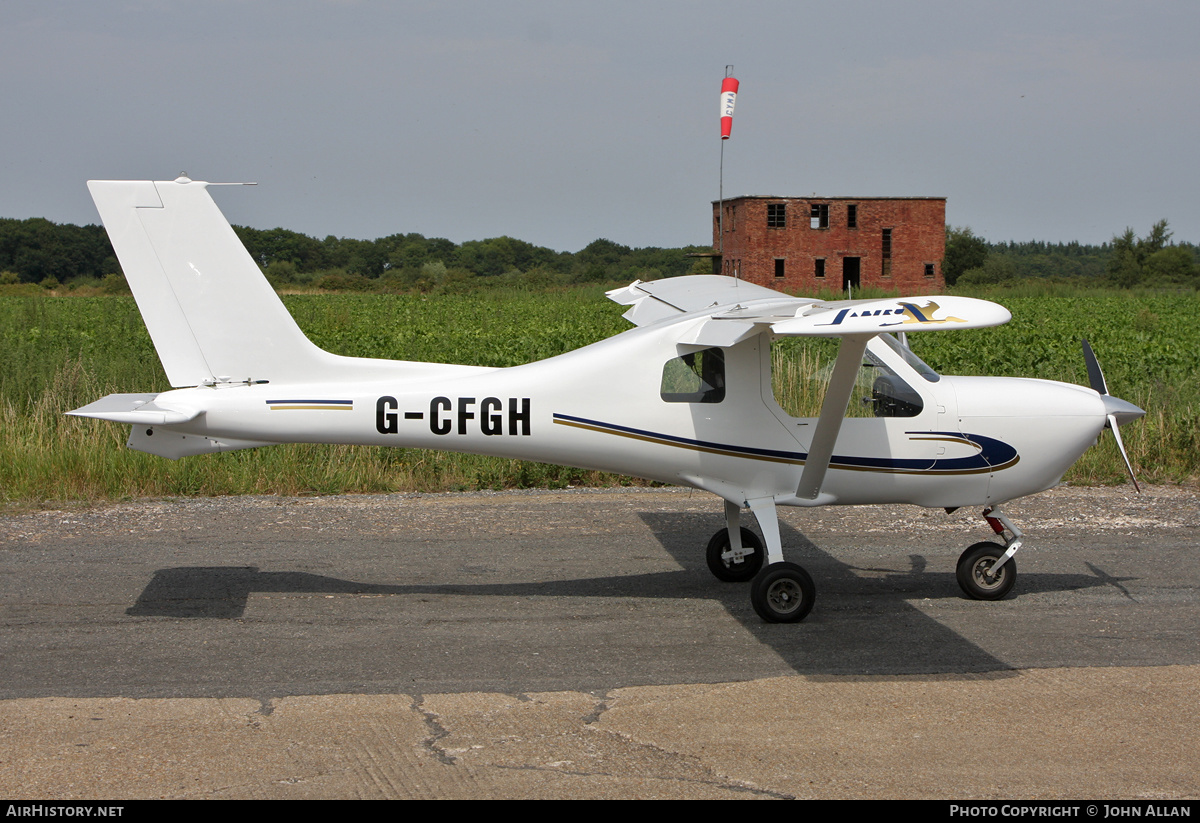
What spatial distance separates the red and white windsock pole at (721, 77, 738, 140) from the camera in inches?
338

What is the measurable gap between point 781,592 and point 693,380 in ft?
5.13

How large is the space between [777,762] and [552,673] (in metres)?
1.64

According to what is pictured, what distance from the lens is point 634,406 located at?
6.86 m

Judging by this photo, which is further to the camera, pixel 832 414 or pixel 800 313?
pixel 832 414

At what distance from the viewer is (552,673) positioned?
19.0 feet

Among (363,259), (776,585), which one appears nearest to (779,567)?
(776,585)

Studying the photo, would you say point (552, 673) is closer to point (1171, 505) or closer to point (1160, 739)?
point (1160, 739)

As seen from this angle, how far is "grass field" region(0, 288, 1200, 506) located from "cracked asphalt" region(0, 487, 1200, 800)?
2.97 ft

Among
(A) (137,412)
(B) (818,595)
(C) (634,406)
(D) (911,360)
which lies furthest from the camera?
(B) (818,595)

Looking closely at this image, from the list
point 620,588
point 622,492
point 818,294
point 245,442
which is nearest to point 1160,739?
point 620,588

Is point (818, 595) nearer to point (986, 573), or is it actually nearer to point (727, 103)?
point (986, 573)

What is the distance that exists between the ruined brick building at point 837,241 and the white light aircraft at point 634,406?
53.5m

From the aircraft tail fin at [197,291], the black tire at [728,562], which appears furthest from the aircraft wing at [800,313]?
the aircraft tail fin at [197,291]

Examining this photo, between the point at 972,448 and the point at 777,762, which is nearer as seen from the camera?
the point at 777,762
